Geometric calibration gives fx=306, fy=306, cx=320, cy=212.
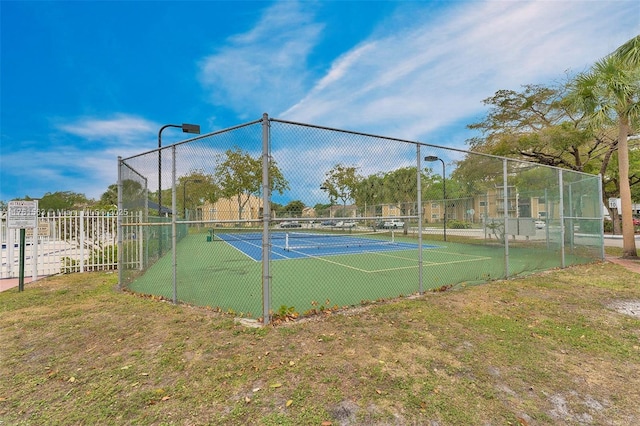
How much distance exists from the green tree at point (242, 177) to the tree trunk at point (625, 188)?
510 inches

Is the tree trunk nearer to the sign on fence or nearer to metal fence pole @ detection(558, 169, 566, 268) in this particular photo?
metal fence pole @ detection(558, 169, 566, 268)

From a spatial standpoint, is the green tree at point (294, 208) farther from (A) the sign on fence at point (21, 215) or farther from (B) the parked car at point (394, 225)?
(A) the sign on fence at point (21, 215)

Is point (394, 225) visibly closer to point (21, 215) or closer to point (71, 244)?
point (21, 215)

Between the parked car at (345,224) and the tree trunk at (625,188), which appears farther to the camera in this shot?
the tree trunk at (625,188)

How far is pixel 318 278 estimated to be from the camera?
25.6 ft

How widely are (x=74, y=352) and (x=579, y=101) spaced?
15091 mm

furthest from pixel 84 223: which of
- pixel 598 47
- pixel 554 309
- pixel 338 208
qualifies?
pixel 598 47

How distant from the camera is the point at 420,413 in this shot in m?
2.37

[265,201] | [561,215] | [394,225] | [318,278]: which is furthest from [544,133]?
[265,201]

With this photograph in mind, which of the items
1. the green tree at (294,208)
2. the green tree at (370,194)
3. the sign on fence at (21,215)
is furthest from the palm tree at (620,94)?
the sign on fence at (21,215)

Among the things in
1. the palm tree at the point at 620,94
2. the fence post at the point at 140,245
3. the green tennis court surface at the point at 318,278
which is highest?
the palm tree at the point at 620,94

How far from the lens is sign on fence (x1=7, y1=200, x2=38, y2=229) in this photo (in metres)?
6.52

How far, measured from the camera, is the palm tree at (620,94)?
33.1 ft

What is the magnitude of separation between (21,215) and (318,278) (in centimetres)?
672
